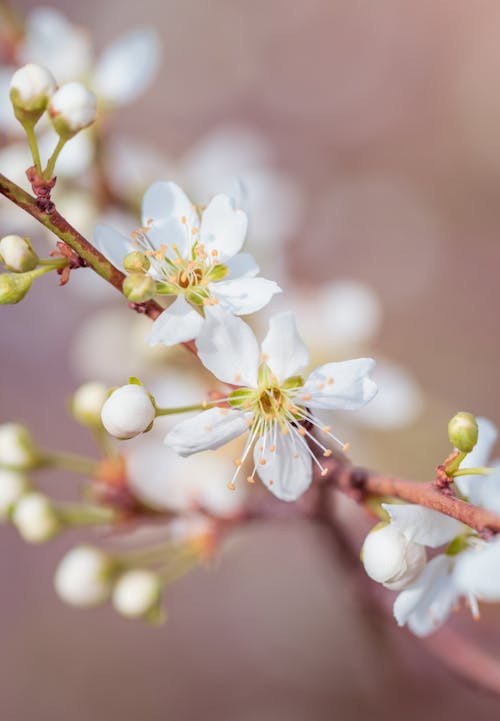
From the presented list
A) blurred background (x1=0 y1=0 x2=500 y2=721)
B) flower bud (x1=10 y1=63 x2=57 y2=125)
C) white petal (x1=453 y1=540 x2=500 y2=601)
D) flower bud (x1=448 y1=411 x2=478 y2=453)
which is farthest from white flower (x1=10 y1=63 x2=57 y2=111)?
blurred background (x1=0 y1=0 x2=500 y2=721)

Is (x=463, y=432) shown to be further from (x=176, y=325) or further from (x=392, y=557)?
(x=176, y=325)

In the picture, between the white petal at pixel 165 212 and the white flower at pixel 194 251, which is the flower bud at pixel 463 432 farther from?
the white petal at pixel 165 212

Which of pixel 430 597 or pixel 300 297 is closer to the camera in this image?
pixel 430 597

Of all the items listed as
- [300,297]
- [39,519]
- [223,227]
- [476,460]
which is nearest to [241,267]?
[223,227]

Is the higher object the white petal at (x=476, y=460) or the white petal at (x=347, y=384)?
the white petal at (x=347, y=384)

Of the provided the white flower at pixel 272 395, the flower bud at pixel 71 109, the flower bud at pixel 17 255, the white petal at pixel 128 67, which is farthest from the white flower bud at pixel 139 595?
the white petal at pixel 128 67

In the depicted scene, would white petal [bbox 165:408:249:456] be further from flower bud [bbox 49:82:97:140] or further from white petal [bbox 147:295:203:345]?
flower bud [bbox 49:82:97:140]
